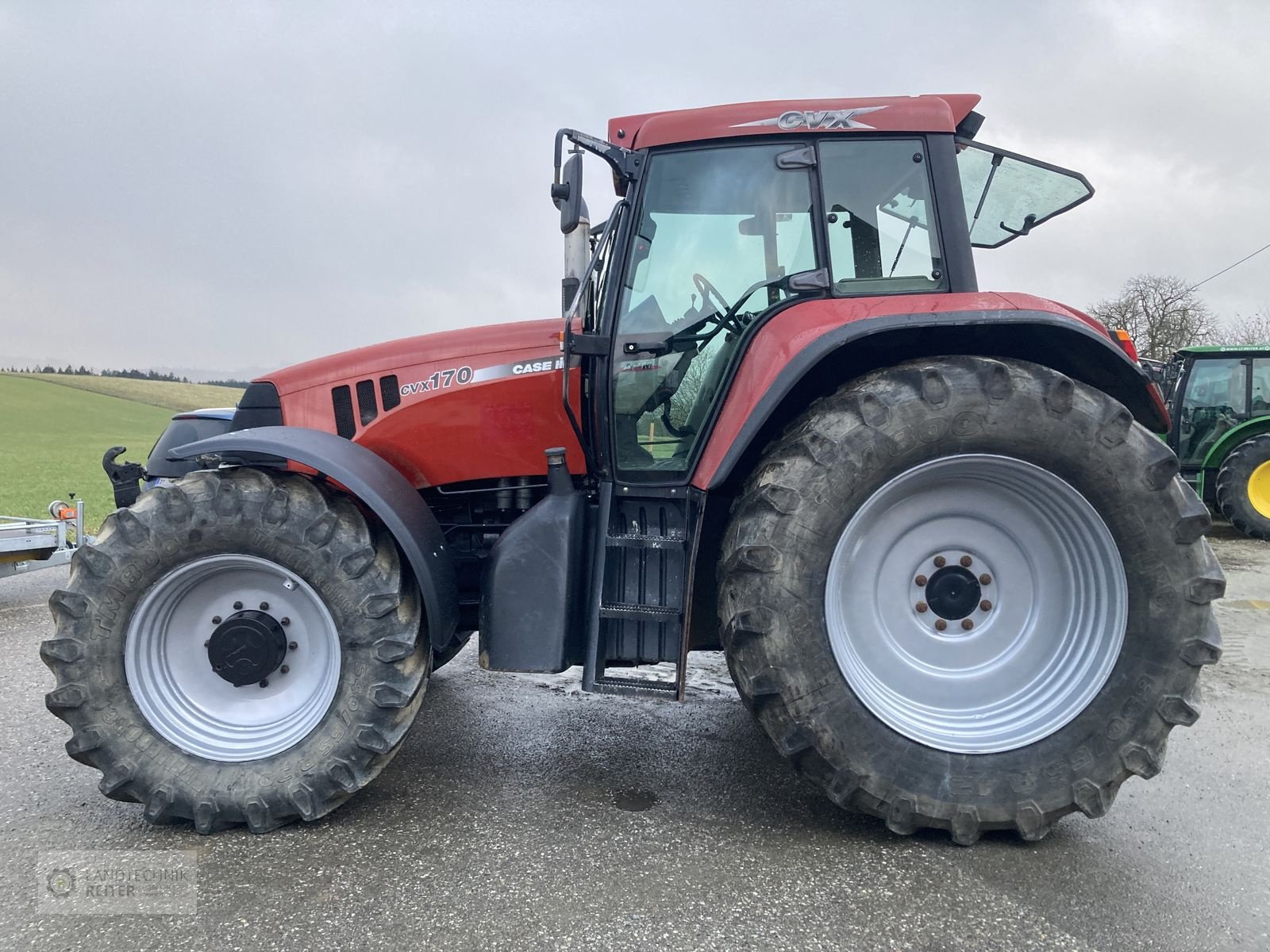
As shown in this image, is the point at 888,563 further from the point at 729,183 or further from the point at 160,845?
the point at 160,845

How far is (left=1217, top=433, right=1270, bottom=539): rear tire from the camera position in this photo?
30.8 feet

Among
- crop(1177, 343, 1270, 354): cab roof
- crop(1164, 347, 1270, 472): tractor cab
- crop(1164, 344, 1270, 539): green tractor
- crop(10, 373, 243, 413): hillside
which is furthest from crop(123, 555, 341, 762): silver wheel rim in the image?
crop(10, 373, 243, 413): hillside

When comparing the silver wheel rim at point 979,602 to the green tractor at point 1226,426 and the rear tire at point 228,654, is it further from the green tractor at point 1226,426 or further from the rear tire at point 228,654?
the green tractor at point 1226,426

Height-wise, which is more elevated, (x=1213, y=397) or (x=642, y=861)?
(x=1213, y=397)

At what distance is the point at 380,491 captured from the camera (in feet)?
8.93

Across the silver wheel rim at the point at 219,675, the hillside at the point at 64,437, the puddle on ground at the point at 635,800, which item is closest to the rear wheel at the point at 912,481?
the puddle on ground at the point at 635,800

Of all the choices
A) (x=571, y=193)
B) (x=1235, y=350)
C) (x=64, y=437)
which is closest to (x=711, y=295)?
(x=571, y=193)

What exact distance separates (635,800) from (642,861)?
0.43m

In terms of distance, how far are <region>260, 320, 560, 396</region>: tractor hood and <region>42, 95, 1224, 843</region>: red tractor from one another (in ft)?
0.86

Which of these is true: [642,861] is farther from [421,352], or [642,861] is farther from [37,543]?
[37,543]

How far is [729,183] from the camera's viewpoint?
286 centimetres

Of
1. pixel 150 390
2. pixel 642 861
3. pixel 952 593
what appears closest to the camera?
pixel 642 861

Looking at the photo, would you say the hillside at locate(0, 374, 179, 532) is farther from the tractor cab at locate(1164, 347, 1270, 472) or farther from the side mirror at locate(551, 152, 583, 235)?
the tractor cab at locate(1164, 347, 1270, 472)

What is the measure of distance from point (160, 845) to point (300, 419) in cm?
161
